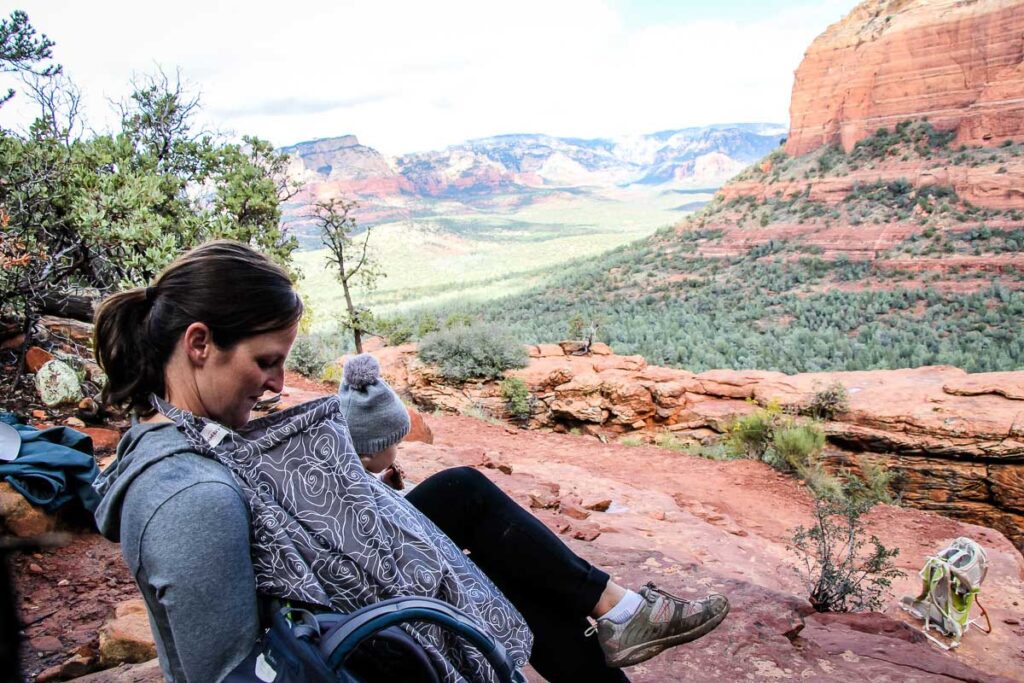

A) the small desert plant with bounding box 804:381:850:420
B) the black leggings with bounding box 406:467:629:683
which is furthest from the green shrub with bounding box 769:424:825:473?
the black leggings with bounding box 406:467:629:683

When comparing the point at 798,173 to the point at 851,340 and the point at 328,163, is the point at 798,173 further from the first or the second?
the point at 328,163

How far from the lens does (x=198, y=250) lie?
1252 mm

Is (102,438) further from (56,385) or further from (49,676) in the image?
(49,676)

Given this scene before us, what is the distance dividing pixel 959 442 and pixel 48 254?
30.0 ft

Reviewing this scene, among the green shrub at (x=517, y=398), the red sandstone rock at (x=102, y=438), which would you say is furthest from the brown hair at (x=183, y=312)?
the green shrub at (x=517, y=398)

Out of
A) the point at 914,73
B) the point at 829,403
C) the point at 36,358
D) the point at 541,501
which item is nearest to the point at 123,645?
the point at 541,501

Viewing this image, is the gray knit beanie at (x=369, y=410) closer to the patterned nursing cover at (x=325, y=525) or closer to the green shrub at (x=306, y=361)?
the patterned nursing cover at (x=325, y=525)

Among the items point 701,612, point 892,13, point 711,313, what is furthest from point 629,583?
point 892,13

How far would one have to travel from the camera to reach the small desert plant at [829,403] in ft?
28.0

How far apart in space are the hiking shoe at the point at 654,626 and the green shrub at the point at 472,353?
9295 mm

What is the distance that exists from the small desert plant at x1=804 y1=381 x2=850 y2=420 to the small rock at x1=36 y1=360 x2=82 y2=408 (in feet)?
26.7

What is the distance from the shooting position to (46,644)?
2385 mm

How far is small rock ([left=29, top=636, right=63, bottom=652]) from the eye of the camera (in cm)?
235

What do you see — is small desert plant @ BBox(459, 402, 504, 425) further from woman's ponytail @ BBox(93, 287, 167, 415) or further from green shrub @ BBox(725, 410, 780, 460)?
woman's ponytail @ BBox(93, 287, 167, 415)
